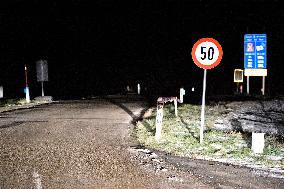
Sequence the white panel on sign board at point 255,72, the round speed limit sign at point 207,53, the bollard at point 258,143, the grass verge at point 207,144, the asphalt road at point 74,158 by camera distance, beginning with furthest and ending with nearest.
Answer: the white panel on sign board at point 255,72
the round speed limit sign at point 207,53
the bollard at point 258,143
the grass verge at point 207,144
the asphalt road at point 74,158

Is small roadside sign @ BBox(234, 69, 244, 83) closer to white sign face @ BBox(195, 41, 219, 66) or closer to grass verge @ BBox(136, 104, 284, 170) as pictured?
grass verge @ BBox(136, 104, 284, 170)

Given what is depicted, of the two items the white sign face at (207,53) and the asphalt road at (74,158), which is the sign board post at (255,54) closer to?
the asphalt road at (74,158)

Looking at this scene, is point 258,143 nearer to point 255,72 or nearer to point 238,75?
point 255,72

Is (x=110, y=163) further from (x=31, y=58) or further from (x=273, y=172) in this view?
(x=31, y=58)

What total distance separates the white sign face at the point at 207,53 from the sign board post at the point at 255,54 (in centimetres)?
1952

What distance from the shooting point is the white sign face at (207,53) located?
9.59 metres

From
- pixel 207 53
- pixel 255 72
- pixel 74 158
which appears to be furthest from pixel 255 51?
pixel 74 158

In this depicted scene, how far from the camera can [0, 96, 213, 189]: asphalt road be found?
6520mm

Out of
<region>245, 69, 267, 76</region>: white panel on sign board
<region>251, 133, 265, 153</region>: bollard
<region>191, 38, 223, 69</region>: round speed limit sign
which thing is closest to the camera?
<region>251, 133, 265, 153</region>: bollard

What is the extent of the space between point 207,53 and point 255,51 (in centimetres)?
1986

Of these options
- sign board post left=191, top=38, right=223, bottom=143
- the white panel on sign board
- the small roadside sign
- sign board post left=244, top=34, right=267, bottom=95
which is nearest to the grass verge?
sign board post left=191, top=38, right=223, bottom=143

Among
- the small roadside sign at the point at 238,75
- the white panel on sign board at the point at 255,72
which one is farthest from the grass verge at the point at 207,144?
the small roadside sign at the point at 238,75

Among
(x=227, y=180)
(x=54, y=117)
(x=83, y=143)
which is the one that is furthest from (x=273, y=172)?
(x=54, y=117)

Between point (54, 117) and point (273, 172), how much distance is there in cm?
917
